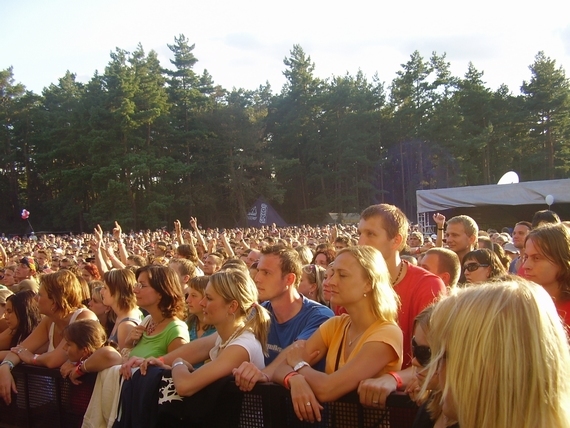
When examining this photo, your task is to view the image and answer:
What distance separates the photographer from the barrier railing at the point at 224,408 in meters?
2.44

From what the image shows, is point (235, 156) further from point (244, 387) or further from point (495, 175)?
point (244, 387)

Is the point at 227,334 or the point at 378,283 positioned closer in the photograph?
the point at 378,283

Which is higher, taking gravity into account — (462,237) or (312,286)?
(462,237)

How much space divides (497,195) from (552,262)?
66.3 ft

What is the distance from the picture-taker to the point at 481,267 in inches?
176

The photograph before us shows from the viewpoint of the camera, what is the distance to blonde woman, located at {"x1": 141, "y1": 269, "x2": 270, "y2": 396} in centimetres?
287

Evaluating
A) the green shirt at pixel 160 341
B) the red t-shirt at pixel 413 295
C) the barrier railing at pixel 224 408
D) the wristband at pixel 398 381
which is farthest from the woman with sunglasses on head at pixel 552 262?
the green shirt at pixel 160 341

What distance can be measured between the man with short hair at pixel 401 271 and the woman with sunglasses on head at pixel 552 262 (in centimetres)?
51

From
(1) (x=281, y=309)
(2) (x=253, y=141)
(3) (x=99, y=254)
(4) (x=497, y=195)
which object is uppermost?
(2) (x=253, y=141)

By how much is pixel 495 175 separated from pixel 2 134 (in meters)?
48.6

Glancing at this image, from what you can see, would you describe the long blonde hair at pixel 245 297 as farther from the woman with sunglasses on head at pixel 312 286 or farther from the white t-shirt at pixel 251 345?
the woman with sunglasses on head at pixel 312 286

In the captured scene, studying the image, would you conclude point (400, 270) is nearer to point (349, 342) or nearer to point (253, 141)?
point (349, 342)

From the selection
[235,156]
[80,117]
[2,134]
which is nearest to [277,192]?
[235,156]

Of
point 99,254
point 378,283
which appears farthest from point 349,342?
point 99,254
